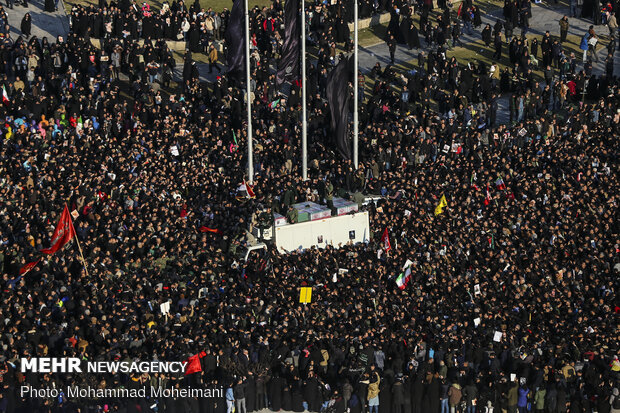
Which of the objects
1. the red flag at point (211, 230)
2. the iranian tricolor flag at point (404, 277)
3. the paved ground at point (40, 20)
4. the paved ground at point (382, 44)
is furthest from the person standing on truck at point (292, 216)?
the paved ground at point (40, 20)

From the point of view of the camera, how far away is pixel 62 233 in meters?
57.2

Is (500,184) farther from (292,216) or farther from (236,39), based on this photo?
(236,39)

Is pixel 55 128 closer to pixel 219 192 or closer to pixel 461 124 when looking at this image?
pixel 219 192

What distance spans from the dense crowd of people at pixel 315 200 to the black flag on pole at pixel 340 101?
770 millimetres

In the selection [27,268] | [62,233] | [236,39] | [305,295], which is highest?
[236,39]

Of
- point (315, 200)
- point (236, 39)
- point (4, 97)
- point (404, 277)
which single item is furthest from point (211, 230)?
point (4, 97)

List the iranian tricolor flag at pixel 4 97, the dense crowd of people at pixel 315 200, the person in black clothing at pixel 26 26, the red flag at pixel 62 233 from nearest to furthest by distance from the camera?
the dense crowd of people at pixel 315 200 < the red flag at pixel 62 233 < the iranian tricolor flag at pixel 4 97 < the person in black clothing at pixel 26 26

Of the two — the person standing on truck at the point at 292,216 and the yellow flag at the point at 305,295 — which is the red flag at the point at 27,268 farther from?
the person standing on truck at the point at 292,216

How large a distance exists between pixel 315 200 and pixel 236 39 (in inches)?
266

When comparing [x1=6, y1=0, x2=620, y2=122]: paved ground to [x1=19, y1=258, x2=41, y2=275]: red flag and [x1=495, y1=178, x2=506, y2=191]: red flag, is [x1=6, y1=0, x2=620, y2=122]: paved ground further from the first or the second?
[x1=19, y1=258, x2=41, y2=275]: red flag

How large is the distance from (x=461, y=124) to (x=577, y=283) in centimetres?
1174

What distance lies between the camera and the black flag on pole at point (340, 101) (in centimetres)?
6394

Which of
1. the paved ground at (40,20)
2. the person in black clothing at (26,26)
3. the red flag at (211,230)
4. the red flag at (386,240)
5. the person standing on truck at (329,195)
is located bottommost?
the red flag at (386,240)

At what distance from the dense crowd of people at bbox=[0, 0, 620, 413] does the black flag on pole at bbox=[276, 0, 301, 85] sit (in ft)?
9.11
